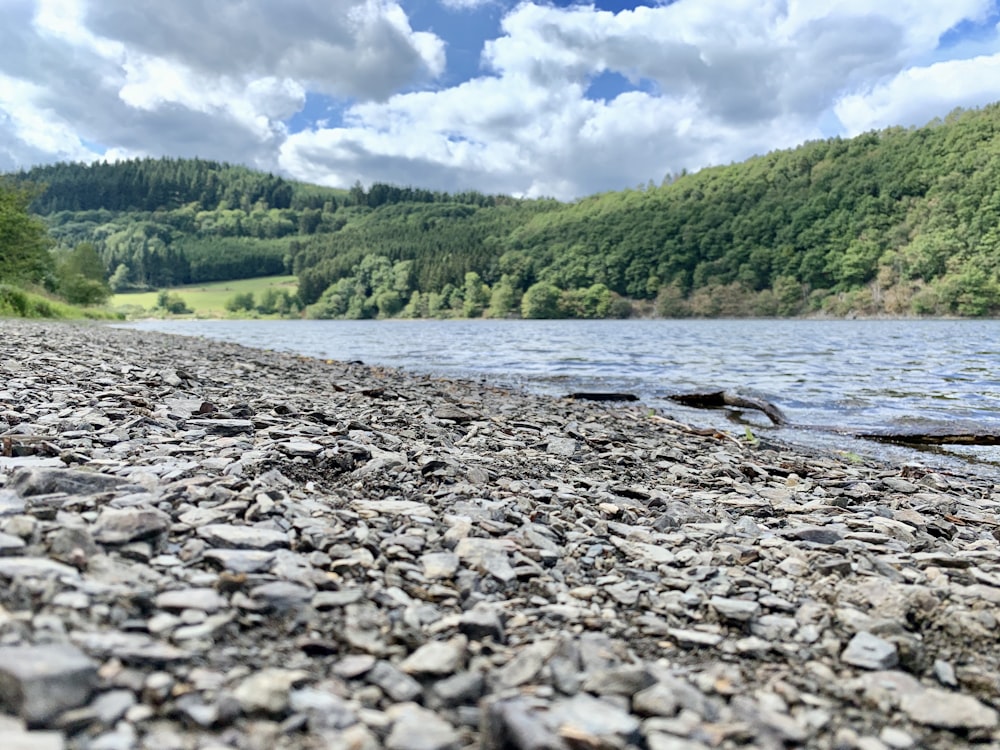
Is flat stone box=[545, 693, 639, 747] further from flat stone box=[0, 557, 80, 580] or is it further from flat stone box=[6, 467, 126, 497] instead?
flat stone box=[6, 467, 126, 497]

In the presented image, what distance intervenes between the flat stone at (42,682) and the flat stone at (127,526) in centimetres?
116

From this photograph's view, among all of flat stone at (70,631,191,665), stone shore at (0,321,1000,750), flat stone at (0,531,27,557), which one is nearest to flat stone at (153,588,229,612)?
stone shore at (0,321,1000,750)

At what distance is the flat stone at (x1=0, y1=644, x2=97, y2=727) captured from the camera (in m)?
2.21

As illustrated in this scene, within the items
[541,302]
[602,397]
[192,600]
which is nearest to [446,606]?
[192,600]

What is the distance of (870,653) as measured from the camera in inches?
130

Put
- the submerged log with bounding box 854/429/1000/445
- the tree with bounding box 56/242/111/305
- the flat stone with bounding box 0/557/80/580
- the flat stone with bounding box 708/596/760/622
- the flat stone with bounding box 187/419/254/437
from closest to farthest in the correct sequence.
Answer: the flat stone with bounding box 0/557/80/580 → the flat stone with bounding box 708/596/760/622 → the flat stone with bounding box 187/419/254/437 → the submerged log with bounding box 854/429/1000/445 → the tree with bounding box 56/242/111/305

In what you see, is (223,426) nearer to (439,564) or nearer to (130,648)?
(439,564)

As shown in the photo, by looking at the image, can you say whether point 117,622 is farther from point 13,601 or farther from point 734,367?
point 734,367

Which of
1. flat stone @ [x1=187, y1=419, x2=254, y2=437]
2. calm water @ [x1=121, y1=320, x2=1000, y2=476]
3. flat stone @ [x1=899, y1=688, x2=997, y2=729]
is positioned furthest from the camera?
calm water @ [x1=121, y1=320, x2=1000, y2=476]

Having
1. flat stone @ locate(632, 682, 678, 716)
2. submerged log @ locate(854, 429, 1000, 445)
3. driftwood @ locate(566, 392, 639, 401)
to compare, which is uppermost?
flat stone @ locate(632, 682, 678, 716)

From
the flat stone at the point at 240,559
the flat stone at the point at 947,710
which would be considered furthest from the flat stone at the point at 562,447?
the flat stone at the point at 947,710

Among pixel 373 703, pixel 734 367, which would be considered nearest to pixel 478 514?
pixel 373 703

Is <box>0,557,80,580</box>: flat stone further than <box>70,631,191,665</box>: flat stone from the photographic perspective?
Yes

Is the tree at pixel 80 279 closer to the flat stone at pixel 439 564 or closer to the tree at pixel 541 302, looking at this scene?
the flat stone at pixel 439 564
